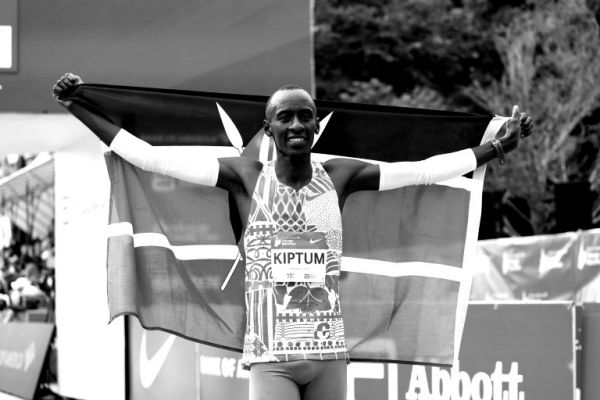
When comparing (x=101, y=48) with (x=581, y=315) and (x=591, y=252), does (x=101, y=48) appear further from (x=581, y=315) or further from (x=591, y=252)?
(x=591, y=252)

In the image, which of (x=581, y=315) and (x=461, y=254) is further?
(x=581, y=315)

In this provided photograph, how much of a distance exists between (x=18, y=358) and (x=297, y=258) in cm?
992

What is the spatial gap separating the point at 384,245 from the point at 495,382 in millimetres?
1910

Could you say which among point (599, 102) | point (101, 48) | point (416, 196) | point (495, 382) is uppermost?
point (599, 102)

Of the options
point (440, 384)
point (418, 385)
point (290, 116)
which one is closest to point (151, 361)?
point (418, 385)

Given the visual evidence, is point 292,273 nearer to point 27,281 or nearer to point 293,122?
point 293,122

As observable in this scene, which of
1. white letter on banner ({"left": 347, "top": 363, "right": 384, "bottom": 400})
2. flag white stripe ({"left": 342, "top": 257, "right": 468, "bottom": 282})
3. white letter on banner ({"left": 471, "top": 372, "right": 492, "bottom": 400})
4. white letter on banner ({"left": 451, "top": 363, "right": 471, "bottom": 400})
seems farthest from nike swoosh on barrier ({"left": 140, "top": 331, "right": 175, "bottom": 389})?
flag white stripe ({"left": 342, "top": 257, "right": 468, "bottom": 282})

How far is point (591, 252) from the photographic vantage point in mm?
16375

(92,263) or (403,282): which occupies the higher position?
(92,263)

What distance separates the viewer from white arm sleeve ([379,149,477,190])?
5605 millimetres

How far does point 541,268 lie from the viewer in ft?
59.2

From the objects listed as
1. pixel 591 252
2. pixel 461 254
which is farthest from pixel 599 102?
pixel 461 254

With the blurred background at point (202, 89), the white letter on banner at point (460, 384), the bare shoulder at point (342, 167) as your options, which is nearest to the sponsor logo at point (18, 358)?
the blurred background at point (202, 89)

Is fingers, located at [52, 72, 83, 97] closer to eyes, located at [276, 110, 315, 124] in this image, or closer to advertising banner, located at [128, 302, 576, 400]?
eyes, located at [276, 110, 315, 124]
